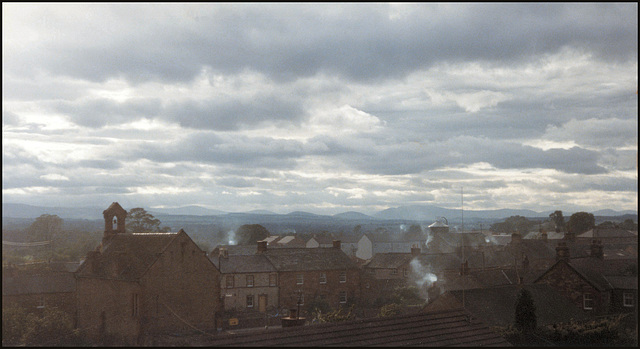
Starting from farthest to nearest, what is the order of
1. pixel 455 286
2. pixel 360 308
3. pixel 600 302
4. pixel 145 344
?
pixel 360 308 < pixel 455 286 < pixel 600 302 < pixel 145 344

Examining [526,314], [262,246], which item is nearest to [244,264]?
[262,246]

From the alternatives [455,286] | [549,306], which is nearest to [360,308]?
[455,286]

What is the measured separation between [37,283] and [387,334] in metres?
37.4

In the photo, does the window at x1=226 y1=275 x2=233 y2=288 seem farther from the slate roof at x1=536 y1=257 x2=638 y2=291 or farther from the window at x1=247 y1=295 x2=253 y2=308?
the slate roof at x1=536 y1=257 x2=638 y2=291

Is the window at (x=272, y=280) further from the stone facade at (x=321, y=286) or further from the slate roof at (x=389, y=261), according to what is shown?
the slate roof at (x=389, y=261)

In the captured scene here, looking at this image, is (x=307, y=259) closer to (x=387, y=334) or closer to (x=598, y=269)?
(x=598, y=269)

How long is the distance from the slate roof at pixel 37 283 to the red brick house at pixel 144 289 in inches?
160

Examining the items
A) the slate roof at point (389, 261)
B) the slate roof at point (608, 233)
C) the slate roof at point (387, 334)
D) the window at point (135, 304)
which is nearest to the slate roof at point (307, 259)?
the slate roof at point (389, 261)

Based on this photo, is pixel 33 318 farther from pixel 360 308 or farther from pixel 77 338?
pixel 360 308

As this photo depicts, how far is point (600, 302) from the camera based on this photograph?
46.9m

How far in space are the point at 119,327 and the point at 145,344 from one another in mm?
3995

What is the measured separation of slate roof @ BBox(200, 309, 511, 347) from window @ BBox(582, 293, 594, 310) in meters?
28.2

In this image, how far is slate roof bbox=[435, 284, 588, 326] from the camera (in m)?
40.9

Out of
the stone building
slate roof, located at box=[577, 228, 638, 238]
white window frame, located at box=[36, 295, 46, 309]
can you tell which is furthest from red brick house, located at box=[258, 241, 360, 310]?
slate roof, located at box=[577, 228, 638, 238]
